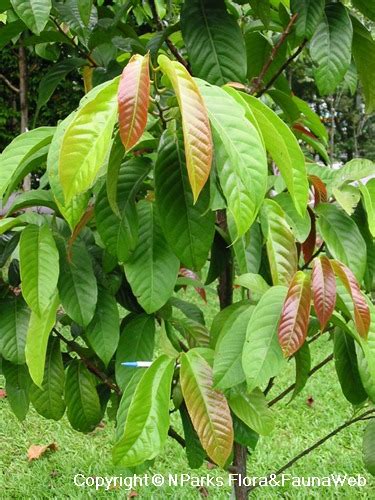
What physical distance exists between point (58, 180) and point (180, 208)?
194mm

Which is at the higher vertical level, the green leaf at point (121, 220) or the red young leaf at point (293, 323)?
the red young leaf at point (293, 323)

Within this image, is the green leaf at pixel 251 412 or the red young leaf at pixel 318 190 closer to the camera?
the green leaf at pixel 251 412

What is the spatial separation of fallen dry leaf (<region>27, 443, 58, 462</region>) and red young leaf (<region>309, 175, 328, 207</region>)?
2.04m

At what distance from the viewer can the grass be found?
2.35m

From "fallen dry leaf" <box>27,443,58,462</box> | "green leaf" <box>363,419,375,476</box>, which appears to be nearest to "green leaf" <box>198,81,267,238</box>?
"green leaf" <box>363,419,375,476</box>

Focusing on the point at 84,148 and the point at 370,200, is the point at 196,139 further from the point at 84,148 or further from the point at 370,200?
the point at 370,200

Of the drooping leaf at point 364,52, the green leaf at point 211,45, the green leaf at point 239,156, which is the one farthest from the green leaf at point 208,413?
the drooping leaf at point 364,52

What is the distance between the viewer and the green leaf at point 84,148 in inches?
22.4

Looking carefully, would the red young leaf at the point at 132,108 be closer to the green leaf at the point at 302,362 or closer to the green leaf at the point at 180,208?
the green leaf at the point at 180,208

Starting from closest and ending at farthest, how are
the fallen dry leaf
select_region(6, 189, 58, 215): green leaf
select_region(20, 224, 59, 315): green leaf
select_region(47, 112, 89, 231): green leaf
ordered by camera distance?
select_region(47, 112, 89, 231): green leaf, select_region(20, 224, 59, 315): green leaf, select_region(6, 189, 58, 215): green leaf, the fallen dry leaf

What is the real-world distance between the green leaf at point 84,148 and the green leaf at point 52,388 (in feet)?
1.88

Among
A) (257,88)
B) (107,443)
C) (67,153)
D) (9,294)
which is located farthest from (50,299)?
(107,443)

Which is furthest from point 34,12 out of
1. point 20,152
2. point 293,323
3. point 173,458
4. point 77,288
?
point 173,458

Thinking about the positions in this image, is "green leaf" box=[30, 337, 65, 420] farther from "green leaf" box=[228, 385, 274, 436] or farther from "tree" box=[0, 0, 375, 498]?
"green leaf" box=[228, 385, 274, 436]
